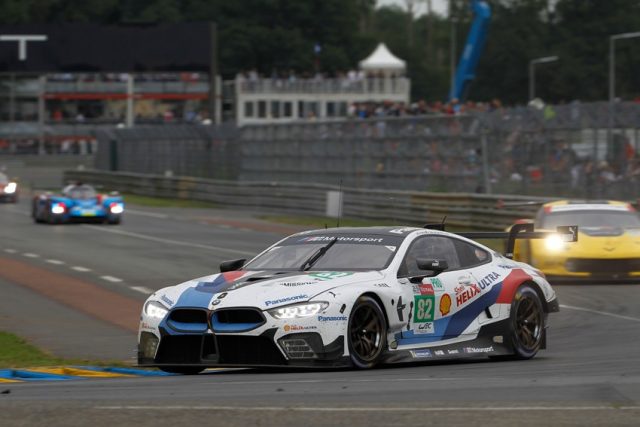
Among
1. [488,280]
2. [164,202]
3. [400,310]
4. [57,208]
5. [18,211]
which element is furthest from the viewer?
[164,202]

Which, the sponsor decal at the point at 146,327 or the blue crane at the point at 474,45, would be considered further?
the blue crane at the point at 474,45

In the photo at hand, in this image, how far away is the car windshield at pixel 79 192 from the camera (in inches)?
1471

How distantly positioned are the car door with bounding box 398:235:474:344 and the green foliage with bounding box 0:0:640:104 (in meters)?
87.3

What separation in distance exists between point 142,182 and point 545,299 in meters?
43.8

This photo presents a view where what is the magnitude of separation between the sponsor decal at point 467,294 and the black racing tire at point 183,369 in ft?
7.38

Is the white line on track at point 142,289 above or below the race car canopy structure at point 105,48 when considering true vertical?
below

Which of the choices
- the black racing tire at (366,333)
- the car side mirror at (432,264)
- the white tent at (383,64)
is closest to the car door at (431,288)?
the car side mirror at (432,264)

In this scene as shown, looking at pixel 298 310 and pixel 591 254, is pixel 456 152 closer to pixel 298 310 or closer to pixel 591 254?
pixel 591 254

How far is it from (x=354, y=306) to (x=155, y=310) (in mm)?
1534


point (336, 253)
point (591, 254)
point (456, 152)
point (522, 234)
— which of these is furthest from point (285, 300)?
point (456, 152)

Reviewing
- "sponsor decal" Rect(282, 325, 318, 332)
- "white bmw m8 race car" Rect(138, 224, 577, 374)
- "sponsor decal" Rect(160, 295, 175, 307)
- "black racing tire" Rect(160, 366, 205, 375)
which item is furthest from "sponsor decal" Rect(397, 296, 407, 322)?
"sponsor decal" Rect(160, 295, 175, 307)

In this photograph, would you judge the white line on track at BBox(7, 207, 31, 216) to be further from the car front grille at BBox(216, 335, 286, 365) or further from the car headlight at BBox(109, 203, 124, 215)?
the car front grille at BBox(216, 335, 286, 365)

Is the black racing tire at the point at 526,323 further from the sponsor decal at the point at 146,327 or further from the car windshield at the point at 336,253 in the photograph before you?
the sponsor decal at the point at 146,327

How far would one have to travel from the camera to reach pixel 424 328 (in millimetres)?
11883
